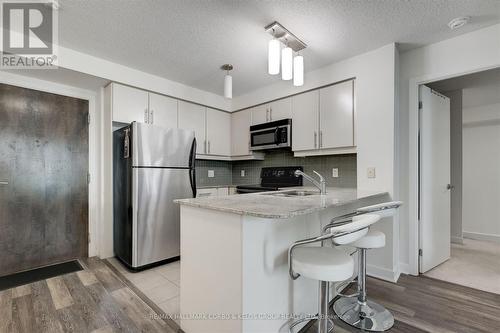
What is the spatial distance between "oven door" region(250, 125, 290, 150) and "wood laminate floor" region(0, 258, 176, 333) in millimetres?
2406

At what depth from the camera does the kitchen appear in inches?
59.3

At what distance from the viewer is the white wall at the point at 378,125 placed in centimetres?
239

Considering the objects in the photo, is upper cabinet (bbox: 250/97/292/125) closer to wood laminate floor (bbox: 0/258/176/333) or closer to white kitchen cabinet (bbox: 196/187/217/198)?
white kitchen cabinet (bbox: 196/187/217/198)

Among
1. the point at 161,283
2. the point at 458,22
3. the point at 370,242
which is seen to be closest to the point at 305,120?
the point at 458,22

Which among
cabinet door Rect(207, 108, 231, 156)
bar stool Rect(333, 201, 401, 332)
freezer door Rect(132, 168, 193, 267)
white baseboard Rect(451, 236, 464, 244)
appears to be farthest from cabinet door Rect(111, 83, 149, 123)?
white baseboard Rect(451, 236, 464, 244)

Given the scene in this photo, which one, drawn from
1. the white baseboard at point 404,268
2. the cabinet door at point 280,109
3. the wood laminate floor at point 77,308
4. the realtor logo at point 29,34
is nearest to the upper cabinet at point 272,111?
the cabinet door at point 280,109

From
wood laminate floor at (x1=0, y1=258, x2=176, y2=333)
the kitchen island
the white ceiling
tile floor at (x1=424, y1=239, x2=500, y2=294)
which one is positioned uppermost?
the white ceiling

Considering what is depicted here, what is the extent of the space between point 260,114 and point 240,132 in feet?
1.66

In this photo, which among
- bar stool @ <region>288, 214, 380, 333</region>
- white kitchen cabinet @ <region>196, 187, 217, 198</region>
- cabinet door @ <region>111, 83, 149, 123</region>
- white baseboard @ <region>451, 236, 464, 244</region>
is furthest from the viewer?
white baseboard @ <region>451, 236, 464, 244</region>

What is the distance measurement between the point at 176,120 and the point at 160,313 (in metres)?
2.42

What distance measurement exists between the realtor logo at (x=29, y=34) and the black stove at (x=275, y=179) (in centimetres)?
264

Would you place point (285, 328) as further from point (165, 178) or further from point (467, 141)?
point (467, 141)

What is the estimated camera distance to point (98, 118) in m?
3.12

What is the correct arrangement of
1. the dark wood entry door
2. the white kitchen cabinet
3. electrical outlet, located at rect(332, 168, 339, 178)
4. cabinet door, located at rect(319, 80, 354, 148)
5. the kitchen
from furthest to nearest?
1. the white kitchen cabinet
2. electrical outlet, located at rect(332, 168, 339, 178)
3. cabinet door, located at rect(319, 80, 354, 148)
4. the dark wood entry door
5. the kitchen
